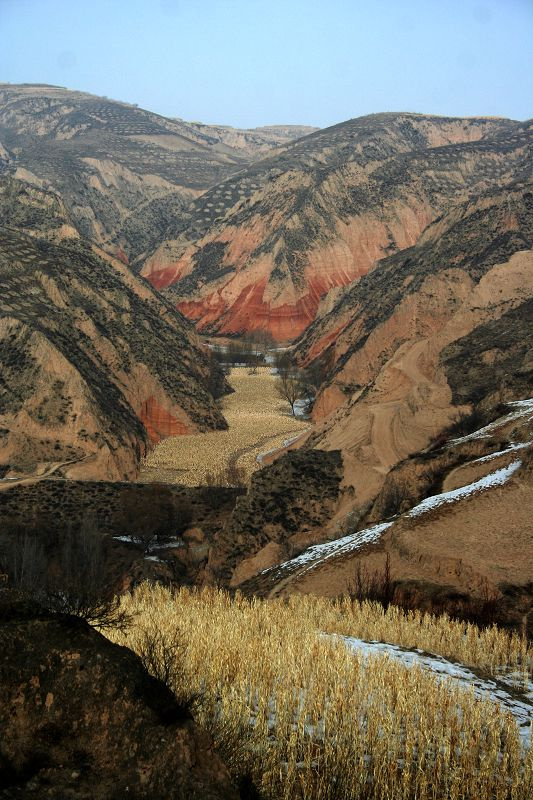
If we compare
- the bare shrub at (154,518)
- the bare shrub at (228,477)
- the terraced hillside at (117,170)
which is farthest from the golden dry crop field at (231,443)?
the terraced hillside at (117,170)

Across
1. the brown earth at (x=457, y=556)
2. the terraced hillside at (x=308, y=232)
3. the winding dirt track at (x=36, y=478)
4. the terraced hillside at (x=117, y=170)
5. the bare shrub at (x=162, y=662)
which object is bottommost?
the winding dirt track at (x=36, y=478)

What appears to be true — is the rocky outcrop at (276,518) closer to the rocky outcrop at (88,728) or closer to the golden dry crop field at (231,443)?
the golden dry crop field at (231,443)

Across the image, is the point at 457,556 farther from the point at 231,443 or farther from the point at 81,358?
the point at 81,358

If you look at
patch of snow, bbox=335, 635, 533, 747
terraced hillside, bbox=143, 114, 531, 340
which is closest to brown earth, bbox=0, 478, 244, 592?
patch of snow, bbox=335, 635, 533, 747

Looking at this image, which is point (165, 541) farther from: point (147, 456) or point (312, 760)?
point (312, 760)

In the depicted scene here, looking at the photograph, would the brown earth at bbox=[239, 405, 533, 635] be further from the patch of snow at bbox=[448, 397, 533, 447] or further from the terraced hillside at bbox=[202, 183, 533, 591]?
the patch of snow at bbox=[448, 397, 533, 447]
